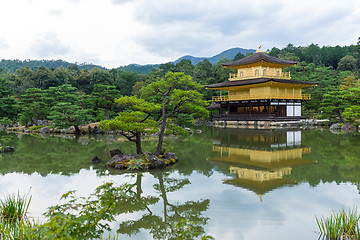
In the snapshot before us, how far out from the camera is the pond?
17.8 feet

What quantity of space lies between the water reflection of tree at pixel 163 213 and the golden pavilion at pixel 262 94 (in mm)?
23852

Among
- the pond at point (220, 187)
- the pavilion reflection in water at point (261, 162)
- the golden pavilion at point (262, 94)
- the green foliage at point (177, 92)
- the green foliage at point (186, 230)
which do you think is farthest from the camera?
the golden pavilion at point (262, 94)

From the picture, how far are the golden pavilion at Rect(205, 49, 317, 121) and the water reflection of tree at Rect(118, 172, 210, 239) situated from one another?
23.9 meters

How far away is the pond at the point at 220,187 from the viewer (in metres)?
5.42

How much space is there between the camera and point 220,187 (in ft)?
25.8

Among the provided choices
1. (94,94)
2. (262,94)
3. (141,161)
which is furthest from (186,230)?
(262,94)

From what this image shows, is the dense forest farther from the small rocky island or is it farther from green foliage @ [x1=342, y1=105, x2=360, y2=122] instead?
the small rocky island

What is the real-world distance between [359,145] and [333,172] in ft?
24.0

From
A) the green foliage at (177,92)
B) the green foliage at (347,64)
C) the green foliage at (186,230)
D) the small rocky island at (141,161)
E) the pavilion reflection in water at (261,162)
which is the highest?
the green foliage at (347,64)

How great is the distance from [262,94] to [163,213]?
2801 cm

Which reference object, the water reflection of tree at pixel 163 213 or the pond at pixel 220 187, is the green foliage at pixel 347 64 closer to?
the pond at pixel 220 187

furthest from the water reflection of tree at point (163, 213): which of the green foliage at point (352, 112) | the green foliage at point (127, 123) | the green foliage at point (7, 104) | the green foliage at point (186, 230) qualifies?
the green foliage at point (7, 104)

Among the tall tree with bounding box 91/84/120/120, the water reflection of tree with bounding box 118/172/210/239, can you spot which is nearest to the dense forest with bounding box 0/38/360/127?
the tall tree with bounding box 91/84/120/120

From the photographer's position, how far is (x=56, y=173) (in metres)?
10.1
